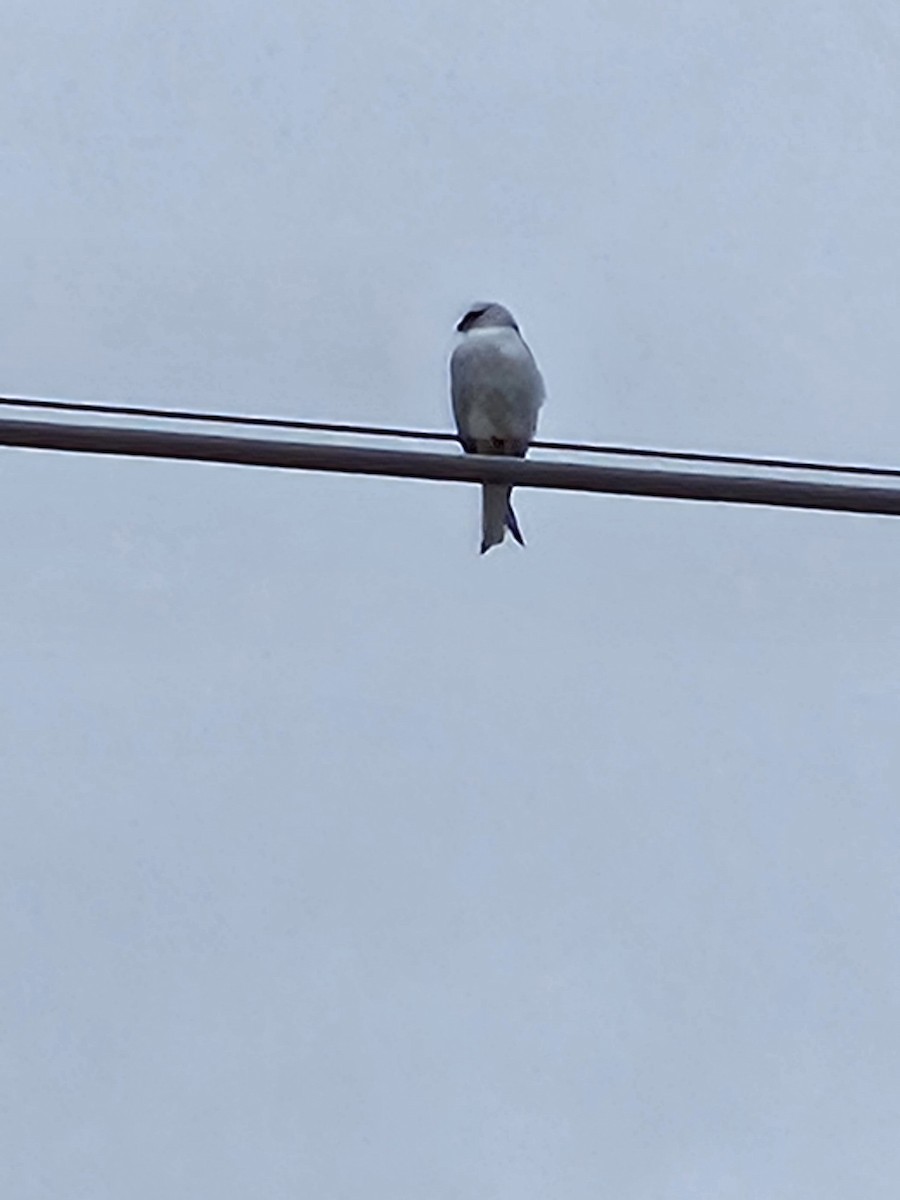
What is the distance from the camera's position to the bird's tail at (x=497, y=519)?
8008 mm

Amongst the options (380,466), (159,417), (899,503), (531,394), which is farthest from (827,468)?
(531,394)

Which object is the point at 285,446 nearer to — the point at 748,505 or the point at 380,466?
the point at 380,466

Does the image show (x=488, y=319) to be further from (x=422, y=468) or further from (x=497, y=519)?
(x=422, y=468)

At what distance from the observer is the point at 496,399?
798 cm

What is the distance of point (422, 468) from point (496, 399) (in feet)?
9.20

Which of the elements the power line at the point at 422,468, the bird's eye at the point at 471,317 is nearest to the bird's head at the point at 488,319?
the bird's eye at the point at 471,317

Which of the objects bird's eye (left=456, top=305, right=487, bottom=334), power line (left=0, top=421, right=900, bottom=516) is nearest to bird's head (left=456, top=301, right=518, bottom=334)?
bird's eye (left=456, top=305, right=487, bottom=334)

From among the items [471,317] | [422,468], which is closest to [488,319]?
[471,317]

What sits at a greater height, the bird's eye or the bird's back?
the bird's eye

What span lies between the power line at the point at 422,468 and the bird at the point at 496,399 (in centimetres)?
273

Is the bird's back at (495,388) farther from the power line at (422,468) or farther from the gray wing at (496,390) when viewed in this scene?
the power line at (422,468)

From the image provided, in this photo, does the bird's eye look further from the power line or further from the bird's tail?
the power line

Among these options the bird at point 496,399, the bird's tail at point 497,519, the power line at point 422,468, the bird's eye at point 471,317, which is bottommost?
the power line at point 422,468

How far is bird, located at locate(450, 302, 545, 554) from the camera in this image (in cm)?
797
